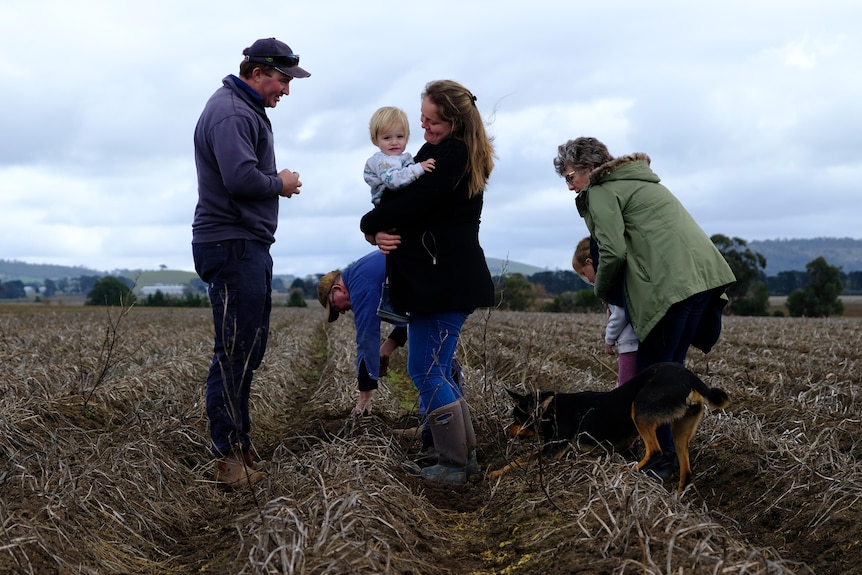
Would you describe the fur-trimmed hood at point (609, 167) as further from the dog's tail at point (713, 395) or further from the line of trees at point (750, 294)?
the line of trees at point (750, 294)

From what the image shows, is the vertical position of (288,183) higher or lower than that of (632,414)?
higher

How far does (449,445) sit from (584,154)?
76.4 inches

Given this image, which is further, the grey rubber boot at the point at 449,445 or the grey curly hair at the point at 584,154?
the grey curly hair at the point at 584,154

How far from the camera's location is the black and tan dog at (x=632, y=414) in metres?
4.40

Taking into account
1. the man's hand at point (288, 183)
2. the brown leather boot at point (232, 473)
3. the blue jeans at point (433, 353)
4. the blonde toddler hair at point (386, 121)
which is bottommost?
the brown leather boot at point (232, 473)

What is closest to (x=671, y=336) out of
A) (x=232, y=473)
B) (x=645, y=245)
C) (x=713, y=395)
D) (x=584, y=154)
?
(x=713, y=395)

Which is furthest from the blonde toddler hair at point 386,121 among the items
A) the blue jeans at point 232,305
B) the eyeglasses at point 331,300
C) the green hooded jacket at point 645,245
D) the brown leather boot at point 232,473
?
the brown leather boot at point 232,473

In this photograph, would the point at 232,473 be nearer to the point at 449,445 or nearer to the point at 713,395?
the point at 449,445

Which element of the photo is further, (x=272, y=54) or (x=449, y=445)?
(x=449, y=445)

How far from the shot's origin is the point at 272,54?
446cm

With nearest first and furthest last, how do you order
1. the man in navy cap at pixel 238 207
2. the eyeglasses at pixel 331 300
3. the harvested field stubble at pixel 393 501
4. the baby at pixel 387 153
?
the harvested field stubble at pixel 393 501, the man in navy cap at pixel 238 207, the baby at pixel 387 153, the eyeglasses at pixel 331 300

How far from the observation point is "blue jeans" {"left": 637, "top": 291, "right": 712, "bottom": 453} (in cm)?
466

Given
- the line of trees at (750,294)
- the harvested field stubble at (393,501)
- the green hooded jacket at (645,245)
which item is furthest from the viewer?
the line of trees at (750,294)

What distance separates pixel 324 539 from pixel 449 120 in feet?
7.91
